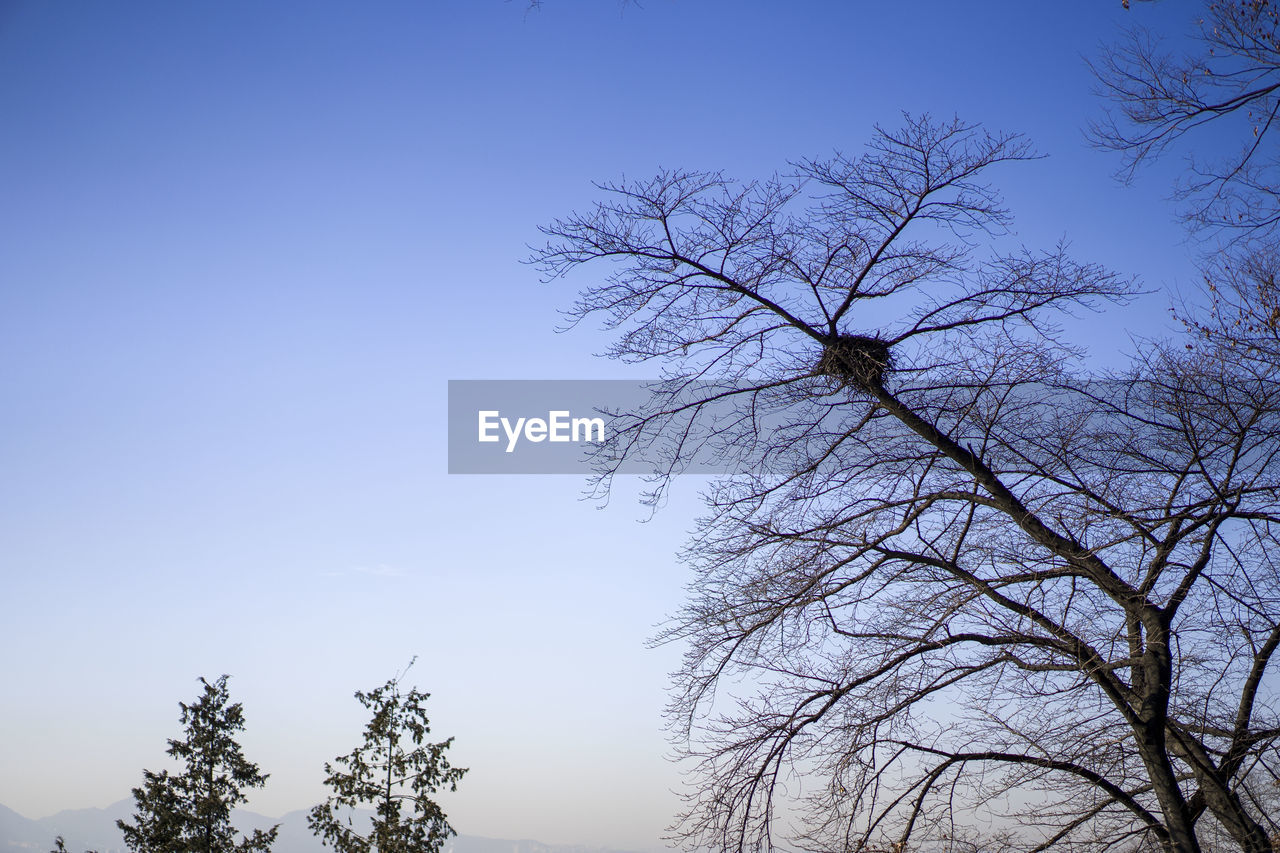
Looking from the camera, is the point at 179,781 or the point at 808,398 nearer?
the point at 808,398

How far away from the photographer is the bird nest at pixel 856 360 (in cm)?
749

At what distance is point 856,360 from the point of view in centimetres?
750

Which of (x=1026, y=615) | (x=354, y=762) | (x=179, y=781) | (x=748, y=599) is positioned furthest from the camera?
(x=179, y=781)

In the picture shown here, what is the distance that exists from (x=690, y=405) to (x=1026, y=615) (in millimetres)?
3027

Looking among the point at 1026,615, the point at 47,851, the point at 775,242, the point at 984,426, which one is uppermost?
the point at 775,242

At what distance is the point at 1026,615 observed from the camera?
283 inches

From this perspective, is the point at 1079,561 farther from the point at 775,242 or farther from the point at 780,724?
the point at 775,242

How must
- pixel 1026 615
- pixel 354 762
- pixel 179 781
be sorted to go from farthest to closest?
1. pixel 179 781
2. pixel 354 762
3. pixel 1026 615

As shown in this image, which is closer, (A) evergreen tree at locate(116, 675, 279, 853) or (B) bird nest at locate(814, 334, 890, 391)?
(B) bird nest at locate(814, 334, 890, 391)

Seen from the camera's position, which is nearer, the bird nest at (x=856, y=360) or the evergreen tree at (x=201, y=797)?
the bird nest at (x=856, y=360)

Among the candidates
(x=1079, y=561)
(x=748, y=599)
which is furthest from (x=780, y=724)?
(x=1079, y=561)

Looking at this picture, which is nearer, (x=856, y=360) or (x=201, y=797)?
(x=856, y=360)

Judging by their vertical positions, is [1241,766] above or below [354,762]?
below

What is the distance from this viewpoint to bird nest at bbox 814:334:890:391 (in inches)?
295
